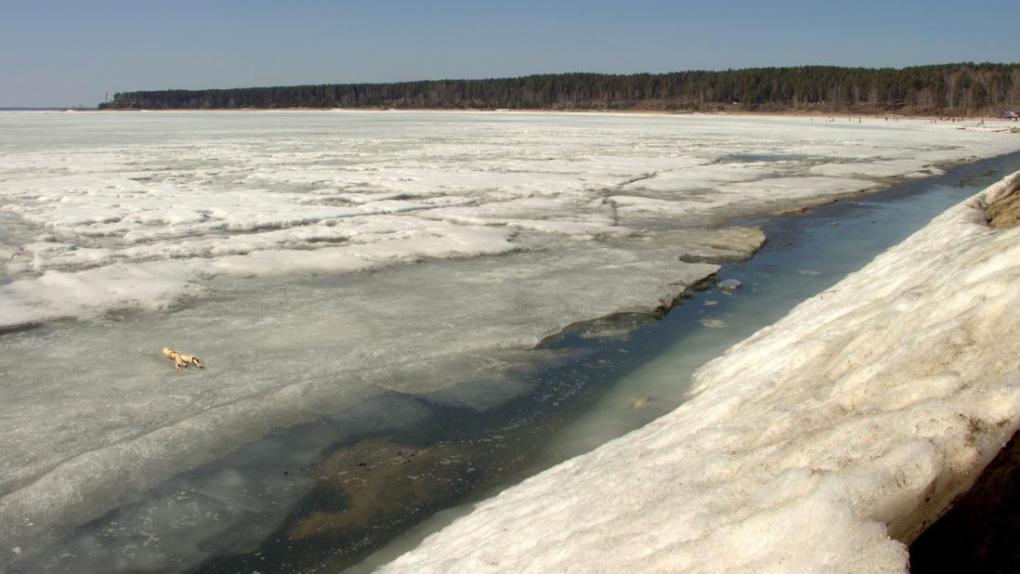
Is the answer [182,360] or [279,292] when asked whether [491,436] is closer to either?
[182,360]

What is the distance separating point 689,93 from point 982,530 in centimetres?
11693

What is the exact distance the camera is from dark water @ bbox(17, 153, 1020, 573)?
11.6 feet

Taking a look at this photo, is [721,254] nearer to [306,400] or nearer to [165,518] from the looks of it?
[306,400]

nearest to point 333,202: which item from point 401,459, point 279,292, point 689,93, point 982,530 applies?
point 279,292

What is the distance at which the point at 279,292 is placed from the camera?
732cm

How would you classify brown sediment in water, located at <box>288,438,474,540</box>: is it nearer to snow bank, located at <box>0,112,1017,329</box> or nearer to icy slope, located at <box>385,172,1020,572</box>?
icy slope, located at <box>385,172,1020,572</box>

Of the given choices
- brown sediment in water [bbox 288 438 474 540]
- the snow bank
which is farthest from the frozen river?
brown sediment in water [bbox 288 438 474 540]

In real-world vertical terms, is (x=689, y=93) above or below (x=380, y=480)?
above

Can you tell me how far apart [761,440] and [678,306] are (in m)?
4.22

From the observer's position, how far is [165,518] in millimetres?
3701

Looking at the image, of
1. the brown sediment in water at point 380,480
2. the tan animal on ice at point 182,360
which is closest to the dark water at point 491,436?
the brown sediment in water at point 380,480

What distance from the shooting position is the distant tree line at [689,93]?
86.8 metres

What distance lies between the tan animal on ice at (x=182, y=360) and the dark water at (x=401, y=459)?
3.87 ft

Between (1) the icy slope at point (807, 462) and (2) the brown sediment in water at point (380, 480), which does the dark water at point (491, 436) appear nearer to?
(2) the brown sediment in water at point (380, 480)
